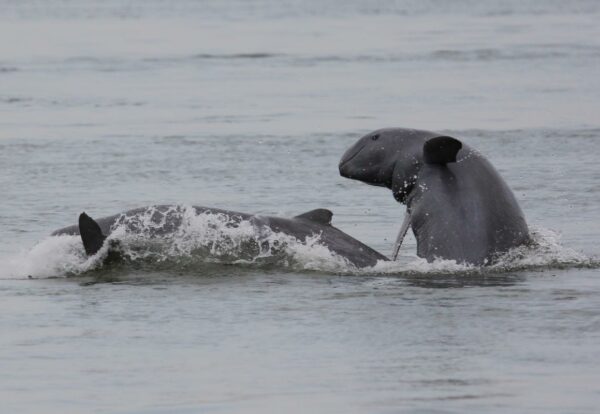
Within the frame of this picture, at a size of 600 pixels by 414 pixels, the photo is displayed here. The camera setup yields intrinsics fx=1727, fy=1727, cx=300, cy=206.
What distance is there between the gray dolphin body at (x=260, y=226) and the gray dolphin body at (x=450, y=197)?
0.52 metres

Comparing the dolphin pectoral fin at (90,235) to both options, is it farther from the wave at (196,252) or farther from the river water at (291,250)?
the river water at (291,250)

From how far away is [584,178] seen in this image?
21344 mm

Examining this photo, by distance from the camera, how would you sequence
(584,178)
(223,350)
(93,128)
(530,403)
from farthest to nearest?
(93,128)
(584,178)
(223,350)
(530,403)

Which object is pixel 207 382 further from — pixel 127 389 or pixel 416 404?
pixel 416 404

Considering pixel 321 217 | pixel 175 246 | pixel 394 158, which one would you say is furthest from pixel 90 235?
pixel 394 158

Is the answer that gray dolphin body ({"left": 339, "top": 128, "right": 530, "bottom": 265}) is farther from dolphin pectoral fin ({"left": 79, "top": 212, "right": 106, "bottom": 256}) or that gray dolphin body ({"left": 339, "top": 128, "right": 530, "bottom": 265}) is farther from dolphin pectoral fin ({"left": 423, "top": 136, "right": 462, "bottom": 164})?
dolphin pectoral fin ({"left": 79, "top": 212, "right": 106, "bottom": 256})

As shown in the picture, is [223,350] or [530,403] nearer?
[530,403]

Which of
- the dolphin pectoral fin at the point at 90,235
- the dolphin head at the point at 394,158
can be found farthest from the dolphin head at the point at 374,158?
the dolphin pectoral fin at the point at 90,235

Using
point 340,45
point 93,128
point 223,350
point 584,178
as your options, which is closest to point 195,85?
point 93,128

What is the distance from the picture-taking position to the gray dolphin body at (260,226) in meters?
14.9

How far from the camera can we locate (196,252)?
15156 millimetres

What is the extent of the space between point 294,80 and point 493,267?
75.5ft

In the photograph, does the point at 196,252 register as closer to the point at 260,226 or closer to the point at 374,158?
the point at 260,226

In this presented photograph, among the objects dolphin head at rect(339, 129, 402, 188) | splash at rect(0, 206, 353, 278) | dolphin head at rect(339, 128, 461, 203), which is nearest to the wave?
splash at rect(0, 206, 353, 278)
